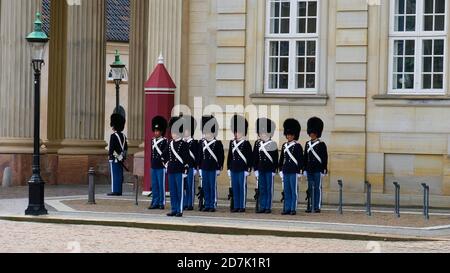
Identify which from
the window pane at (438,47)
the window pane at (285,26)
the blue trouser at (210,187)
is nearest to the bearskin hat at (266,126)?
the blue trouser at (210,187)

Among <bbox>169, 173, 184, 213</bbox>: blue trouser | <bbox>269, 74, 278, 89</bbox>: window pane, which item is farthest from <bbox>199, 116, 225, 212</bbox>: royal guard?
<bbox>269, 74, 278, 89</bbox>: window pane

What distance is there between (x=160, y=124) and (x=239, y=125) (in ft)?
4.48

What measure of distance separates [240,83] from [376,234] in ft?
23.3

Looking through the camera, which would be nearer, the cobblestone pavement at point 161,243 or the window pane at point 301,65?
the cobblestone pavement at point 161,243

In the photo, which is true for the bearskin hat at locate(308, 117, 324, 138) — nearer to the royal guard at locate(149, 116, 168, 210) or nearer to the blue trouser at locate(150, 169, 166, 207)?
the royal guard at locate(149, 116, 168, 210)

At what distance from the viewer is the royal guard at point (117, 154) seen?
27.5 metres

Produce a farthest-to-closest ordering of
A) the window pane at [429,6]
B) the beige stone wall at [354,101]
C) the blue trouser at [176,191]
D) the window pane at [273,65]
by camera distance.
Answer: the window pane at [273,65], the window pane at [429,6], the beige stone wall at [354,101], the blue trouser at [176,191]

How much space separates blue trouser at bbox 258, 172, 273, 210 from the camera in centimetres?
2266

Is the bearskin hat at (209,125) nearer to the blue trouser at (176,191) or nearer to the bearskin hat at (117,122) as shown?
the blue trouser at (176,191)

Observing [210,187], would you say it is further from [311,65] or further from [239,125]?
[311,65]

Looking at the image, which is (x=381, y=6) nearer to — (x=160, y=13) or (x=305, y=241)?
(x=160, y=13)

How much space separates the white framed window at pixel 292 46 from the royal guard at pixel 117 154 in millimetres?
4197

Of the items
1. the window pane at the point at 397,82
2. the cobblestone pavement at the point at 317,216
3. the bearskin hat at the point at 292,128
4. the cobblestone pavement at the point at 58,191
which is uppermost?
the window pane at the point at 397,82

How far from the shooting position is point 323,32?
80.8 ft
